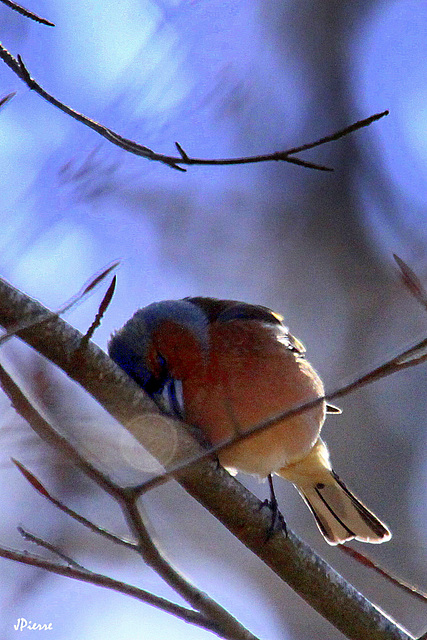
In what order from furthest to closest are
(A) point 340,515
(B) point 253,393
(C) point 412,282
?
1. (A) point 340,515
2. (B) point 253,393
3. (C) point 412,282

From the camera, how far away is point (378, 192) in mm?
6957

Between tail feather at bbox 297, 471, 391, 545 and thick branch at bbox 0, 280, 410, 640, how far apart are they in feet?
4.02

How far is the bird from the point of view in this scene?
3.23 metres

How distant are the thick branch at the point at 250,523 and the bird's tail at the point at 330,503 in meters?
1.26

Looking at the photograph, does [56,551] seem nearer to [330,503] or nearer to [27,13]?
[27,13]

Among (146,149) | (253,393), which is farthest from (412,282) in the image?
(253,393)

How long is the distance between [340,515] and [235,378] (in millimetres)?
1102

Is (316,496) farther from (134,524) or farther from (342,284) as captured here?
(342,284)

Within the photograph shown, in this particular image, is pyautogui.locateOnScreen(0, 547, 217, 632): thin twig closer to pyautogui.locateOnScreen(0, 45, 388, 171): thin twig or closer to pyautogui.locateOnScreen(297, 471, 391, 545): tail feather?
pyautogui.locateOnScreen(0, 45, 388, 171): thin twig

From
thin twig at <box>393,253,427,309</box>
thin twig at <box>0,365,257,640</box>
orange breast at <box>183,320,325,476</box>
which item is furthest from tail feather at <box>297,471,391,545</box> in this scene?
thin twig at <box>393,253,427,309</box>

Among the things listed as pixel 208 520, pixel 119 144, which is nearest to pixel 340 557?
pixel 208 520

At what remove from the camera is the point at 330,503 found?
4000 mm

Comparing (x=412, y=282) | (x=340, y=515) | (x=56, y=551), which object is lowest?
(x=56, y=551)

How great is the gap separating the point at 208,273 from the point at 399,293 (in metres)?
1.63
